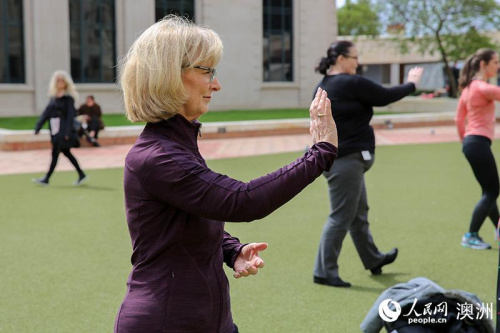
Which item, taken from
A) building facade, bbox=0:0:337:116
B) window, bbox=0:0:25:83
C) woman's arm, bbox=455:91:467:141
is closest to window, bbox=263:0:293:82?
building facade, bbox=0:0:337:116

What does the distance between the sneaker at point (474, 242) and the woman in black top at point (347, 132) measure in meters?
1.89

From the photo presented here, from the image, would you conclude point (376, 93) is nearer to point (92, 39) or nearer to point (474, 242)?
point (474, 242)

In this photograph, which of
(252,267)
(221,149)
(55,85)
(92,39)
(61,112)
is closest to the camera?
(252,267)

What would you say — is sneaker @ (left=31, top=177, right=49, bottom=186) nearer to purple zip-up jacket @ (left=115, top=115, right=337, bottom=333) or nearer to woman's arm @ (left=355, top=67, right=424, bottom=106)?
woman's arm @ (left=355, top=67, right=424, bottom=106)

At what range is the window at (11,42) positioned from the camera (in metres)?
30.5

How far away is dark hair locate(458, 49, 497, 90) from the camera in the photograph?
23.6 ft

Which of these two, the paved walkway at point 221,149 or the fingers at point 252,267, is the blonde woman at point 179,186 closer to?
the fingers at point 252,267

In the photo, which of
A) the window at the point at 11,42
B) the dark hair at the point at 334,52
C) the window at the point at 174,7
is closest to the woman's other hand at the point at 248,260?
the dark hair at the point at 334,52

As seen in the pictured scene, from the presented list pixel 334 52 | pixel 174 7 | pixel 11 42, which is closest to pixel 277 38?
pixel 174 7

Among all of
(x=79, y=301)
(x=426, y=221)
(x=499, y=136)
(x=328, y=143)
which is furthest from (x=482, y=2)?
(x=328, y=143)

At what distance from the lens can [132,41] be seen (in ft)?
106

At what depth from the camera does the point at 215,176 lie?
2332mm

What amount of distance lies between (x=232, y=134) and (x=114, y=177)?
313 inches

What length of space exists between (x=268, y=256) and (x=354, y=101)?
2036mm
